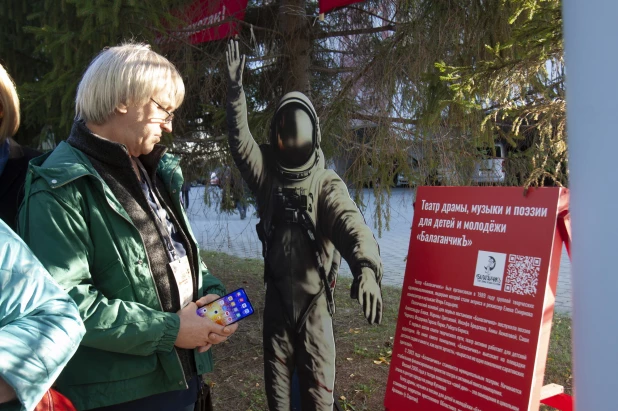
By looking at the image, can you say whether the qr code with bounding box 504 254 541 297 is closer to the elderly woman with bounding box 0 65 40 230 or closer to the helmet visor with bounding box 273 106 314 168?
the helmet visor with bounding box 273 106 314 168

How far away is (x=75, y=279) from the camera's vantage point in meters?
1.68

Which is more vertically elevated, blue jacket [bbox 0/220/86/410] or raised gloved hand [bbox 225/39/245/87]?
raised gloved hand [bbox 225/39/245/87]

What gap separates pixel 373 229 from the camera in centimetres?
725

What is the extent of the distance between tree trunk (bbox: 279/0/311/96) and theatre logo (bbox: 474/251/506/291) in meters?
2.13

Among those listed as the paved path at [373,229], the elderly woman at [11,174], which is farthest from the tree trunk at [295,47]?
the elderly woman at [11,174]

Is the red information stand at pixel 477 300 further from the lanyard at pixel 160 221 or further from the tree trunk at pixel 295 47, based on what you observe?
the tree trunk at pixel 295 47

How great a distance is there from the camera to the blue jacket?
1012mm

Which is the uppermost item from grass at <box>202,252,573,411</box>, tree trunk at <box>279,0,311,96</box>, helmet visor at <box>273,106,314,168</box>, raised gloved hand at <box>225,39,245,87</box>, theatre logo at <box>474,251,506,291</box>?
tree trunk at <box>279,0,311,96</box>

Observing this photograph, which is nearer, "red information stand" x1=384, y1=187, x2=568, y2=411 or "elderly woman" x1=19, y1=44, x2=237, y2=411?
"elderly woman" x1=19, y1=44, x2=237, y2=411

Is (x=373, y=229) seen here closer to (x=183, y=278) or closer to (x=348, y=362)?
(x=348, y=362)

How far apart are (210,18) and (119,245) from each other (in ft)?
9.71

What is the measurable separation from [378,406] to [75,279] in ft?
9.35

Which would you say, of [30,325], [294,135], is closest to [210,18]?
[294,135]

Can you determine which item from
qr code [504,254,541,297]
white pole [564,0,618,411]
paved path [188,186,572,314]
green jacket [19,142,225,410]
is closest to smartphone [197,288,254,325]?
green jacket [19,142,225,410]
